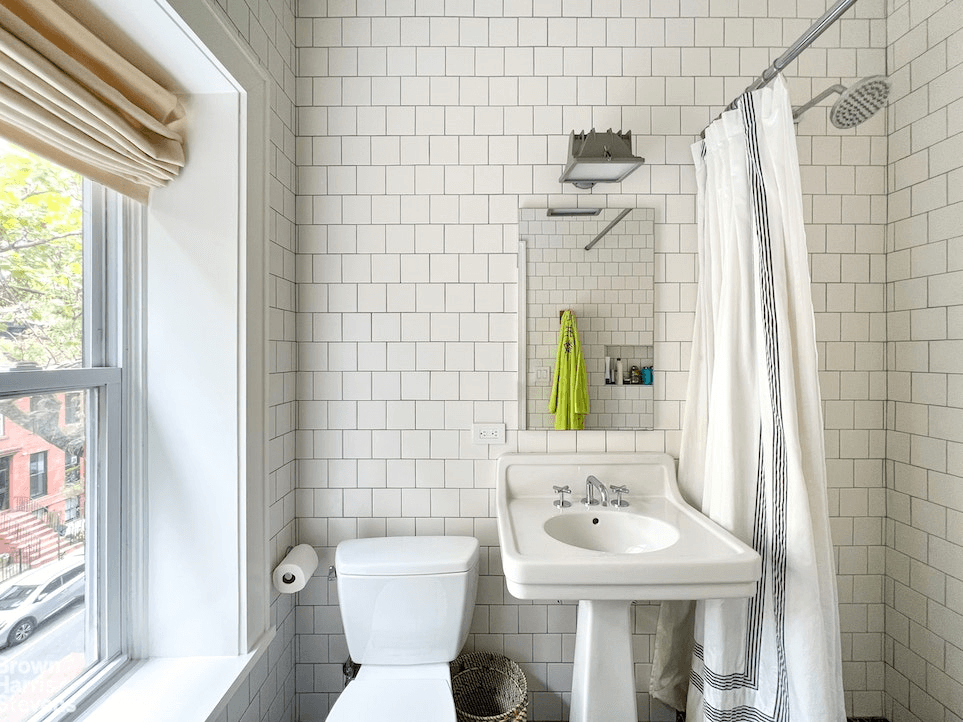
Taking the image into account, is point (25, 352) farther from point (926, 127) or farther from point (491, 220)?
point (926, 127)

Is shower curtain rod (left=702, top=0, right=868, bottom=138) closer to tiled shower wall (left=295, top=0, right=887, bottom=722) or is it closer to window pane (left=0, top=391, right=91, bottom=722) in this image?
tiled shower wall (left=295, top=0, right=887, bottom=722)

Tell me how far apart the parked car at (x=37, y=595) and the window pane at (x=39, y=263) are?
0.42 metres

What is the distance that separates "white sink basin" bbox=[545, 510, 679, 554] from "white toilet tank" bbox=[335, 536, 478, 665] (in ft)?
0.91

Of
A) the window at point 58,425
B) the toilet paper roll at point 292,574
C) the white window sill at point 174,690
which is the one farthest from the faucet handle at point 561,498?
the window at point 58,425

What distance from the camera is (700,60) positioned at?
1.86m

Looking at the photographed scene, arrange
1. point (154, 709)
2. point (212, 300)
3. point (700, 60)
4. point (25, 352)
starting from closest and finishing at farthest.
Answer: point (25, 352) < point (154, 709) < point (212, 300) < point (700, 60)

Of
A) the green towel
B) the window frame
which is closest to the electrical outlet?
the green towel

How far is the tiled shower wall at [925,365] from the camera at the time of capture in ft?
5.29

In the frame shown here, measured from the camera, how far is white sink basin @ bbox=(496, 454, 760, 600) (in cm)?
129

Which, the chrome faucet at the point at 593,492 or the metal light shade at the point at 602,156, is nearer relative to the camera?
the metal light shade at the point at 602,156

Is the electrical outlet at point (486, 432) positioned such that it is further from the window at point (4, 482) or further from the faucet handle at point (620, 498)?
the window at point (4, 482)

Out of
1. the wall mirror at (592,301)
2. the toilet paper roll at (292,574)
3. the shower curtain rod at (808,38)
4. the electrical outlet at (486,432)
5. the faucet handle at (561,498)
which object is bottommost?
the toilet paper roll at (292,574)

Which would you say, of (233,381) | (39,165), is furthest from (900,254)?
(39,165)

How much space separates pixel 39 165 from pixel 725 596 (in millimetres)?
1722
